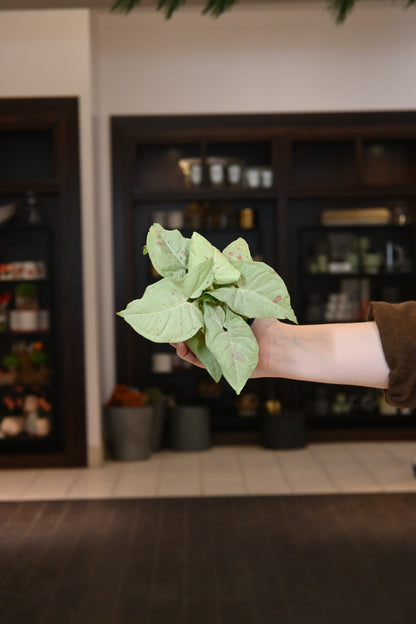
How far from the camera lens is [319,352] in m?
1.50

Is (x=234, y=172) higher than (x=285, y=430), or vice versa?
(x=234, y=172)

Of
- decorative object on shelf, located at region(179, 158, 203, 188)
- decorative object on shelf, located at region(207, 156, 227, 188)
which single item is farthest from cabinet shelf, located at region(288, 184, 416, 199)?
decorative object on shelf, located at region(179, 158, 203, 188)

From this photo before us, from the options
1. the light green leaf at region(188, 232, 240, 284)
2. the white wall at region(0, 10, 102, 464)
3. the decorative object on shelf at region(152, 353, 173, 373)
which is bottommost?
the decorative object on shelf at region(152, 353, 173, 373)

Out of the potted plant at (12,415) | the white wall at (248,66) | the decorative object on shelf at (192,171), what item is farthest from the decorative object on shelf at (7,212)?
the decorative object on shelf at (192,171)

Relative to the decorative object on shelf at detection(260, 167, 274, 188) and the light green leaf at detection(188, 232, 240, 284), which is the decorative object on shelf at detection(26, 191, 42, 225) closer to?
the decorative object on shelf at detection(260, 167, 274, 188)

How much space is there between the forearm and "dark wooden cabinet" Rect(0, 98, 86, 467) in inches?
178

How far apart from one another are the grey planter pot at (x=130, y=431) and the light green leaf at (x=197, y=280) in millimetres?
4803

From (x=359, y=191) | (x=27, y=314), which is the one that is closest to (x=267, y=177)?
(x=359, y=191)

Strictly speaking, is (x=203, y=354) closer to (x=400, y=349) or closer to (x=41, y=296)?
(x=400, y=349)

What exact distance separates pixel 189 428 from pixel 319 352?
4877 millimetres

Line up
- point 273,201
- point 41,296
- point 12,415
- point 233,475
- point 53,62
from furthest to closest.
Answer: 1. point 273,201
2. point 41,296
3. point 12,415
4. point 53,62
5. point 233,475

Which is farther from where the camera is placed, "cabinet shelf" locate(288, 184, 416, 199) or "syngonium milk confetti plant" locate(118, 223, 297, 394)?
"cabinet shelf" locate(288, 184, 416, 199)

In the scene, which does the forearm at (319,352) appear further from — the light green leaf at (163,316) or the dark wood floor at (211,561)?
the dark wood floor at (211,561)

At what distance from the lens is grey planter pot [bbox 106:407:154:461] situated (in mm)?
5980
